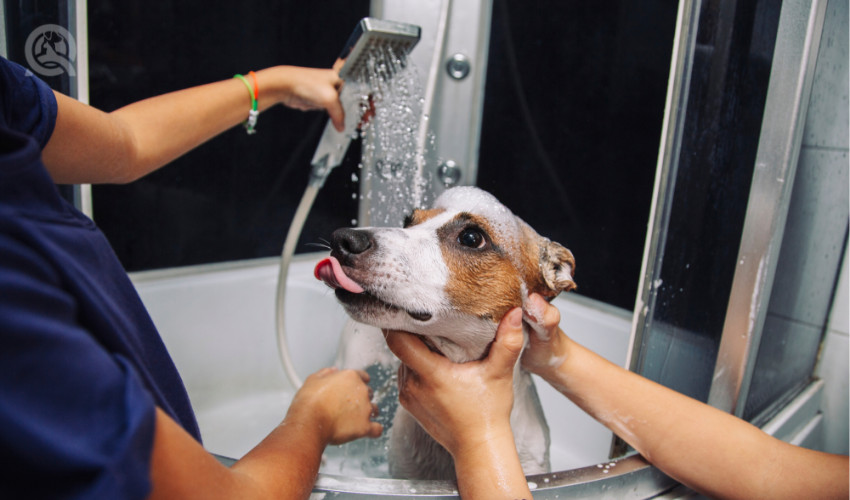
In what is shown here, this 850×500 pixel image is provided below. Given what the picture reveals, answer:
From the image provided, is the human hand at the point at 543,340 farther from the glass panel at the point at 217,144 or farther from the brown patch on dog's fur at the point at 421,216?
the glass panel at the point at 217,144

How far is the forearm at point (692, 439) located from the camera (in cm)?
90

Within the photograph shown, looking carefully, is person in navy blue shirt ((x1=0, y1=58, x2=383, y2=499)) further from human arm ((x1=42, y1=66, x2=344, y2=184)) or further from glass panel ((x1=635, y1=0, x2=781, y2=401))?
glass panel ((x1=635, y1=0, x2=781, y2=401))

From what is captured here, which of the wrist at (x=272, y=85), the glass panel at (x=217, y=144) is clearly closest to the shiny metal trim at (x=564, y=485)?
the wrist at (x=272, y=85)

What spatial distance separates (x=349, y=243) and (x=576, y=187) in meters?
1.37

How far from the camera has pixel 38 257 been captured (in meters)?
0.44

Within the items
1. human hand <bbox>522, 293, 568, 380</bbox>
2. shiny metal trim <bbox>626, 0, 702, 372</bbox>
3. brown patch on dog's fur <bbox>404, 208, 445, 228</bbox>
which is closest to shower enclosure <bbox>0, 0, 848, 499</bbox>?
shiny metal trim <bbox>626, 0, 702, 372</bbox>

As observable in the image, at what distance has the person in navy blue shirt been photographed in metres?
0.37

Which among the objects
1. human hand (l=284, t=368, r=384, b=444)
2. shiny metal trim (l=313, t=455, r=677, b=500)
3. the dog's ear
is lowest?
shiny metal trim (l=313, t=455, r=677, b=500)

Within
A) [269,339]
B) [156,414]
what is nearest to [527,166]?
[269,339]

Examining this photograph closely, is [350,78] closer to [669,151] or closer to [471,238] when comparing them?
[471,238]

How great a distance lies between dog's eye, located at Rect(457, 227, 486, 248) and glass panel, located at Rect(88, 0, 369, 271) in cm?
108

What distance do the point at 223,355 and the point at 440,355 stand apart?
128cm

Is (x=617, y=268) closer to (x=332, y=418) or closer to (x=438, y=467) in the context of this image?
(x=438, y=467)

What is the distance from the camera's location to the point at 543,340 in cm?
103
